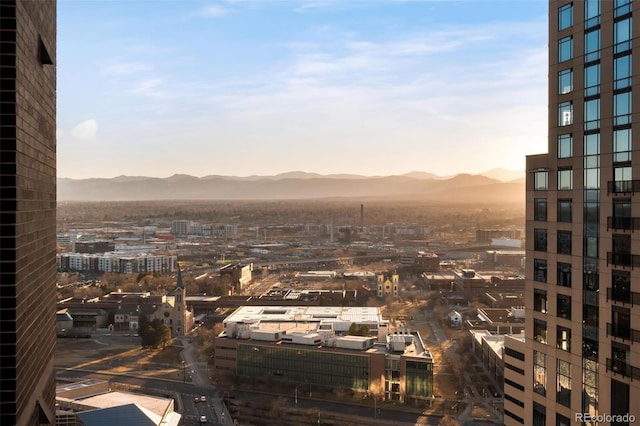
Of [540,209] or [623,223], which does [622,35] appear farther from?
[540,209]

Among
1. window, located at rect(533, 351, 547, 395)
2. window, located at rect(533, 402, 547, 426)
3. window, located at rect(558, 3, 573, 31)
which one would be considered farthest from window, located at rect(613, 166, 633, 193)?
window, located at rect(533, 402, 547, 426)

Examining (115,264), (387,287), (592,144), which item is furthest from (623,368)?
(115,264)

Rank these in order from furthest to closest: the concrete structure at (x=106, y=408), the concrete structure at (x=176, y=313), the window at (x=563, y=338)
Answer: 1. the concrete structure at (x=176, y=313)
2. the concrete structure at (x=106, y=408)
3. the window at (x=563, y=338)

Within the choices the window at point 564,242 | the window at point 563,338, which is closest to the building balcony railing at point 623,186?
the window at point 564,242

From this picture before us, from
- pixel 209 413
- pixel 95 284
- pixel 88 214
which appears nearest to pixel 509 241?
pixel 95 284

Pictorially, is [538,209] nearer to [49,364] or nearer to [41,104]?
[41,104]

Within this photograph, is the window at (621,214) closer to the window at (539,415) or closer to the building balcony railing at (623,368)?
the building balcony railing at (623,368)

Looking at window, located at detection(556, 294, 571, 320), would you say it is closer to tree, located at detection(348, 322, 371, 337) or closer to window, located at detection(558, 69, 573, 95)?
window, located at detection(558, 69, 573, 95)
